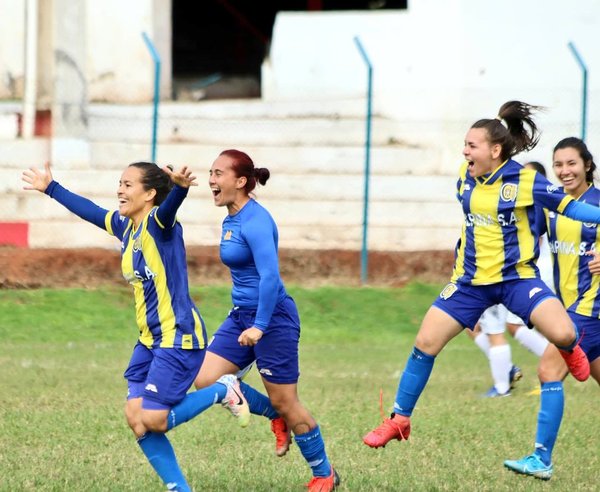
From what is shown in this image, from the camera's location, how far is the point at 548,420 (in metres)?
7.73

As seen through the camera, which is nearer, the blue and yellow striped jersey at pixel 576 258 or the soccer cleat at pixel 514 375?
the blue and yellow striped jersey at pixel 576 258

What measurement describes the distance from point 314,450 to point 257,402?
0.49m

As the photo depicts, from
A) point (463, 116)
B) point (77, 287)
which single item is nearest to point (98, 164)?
point (77, 287)

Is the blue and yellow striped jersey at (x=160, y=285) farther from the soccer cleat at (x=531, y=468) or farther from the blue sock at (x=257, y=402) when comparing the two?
the soccer cleat at (x=531, y=468)

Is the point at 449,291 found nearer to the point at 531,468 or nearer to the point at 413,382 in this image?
the point at 413,382

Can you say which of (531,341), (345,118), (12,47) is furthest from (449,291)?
(12,47)

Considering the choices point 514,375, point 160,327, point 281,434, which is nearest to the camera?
point 160,327

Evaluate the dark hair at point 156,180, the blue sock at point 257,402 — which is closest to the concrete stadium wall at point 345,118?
the blue sock at point 257,402

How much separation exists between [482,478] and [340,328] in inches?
327

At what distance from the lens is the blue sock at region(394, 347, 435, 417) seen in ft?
25.4

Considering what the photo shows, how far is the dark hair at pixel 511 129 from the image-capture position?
766 cm

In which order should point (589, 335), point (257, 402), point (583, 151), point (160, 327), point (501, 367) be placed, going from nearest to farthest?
1. point (160, 327)
2. point (257, 402)
3. point (589, 335)
4. point (583, 151)
5. point (501, 367)

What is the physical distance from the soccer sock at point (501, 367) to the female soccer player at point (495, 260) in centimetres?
376

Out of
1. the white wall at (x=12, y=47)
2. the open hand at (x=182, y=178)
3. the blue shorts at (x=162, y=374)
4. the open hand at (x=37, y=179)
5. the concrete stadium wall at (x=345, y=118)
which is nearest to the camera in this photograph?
the open hand at (x=182, y=178)
